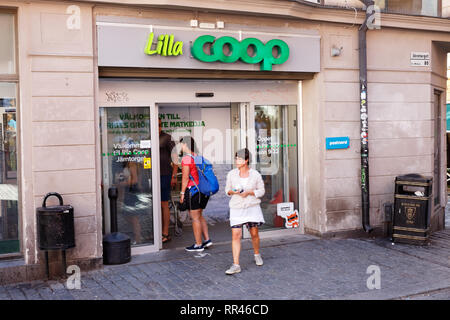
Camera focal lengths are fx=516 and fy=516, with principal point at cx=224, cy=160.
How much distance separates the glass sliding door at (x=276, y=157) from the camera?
9.27m

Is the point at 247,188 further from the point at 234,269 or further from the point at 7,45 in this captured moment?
the point at 7,45

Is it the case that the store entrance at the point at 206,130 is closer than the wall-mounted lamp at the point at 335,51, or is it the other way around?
the wall-mounted lamp at the point at 335,51

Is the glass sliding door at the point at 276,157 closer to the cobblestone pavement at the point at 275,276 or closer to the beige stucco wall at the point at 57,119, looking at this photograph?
the cobblestone pavement at the point at 275,276

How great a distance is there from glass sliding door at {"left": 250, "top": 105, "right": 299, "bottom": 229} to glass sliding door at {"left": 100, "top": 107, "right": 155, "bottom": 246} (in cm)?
212

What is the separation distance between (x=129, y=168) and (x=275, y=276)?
2.84m

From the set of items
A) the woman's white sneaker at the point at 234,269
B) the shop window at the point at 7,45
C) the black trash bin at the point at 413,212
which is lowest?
the woman's white sneaker at the point at 234,269

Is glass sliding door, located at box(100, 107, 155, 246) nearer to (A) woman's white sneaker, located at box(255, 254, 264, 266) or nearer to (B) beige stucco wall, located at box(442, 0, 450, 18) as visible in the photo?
(A) woman's white sneaker, located at box(255, 254, 264, 266)

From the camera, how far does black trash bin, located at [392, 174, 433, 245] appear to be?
28.5ft

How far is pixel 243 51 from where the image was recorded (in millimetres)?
8227

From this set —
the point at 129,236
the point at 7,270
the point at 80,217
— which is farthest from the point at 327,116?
the point at 7,270

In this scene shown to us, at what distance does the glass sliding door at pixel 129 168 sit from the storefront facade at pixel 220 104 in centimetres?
2

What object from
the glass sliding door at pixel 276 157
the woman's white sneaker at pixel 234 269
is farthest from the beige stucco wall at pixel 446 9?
the woman's white sneaker at pixel 234 269

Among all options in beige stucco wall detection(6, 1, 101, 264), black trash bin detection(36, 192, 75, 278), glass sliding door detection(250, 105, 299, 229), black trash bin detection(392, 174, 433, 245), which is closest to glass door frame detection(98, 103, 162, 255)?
beige stucco wall detection(6, 1, 101, 264)
